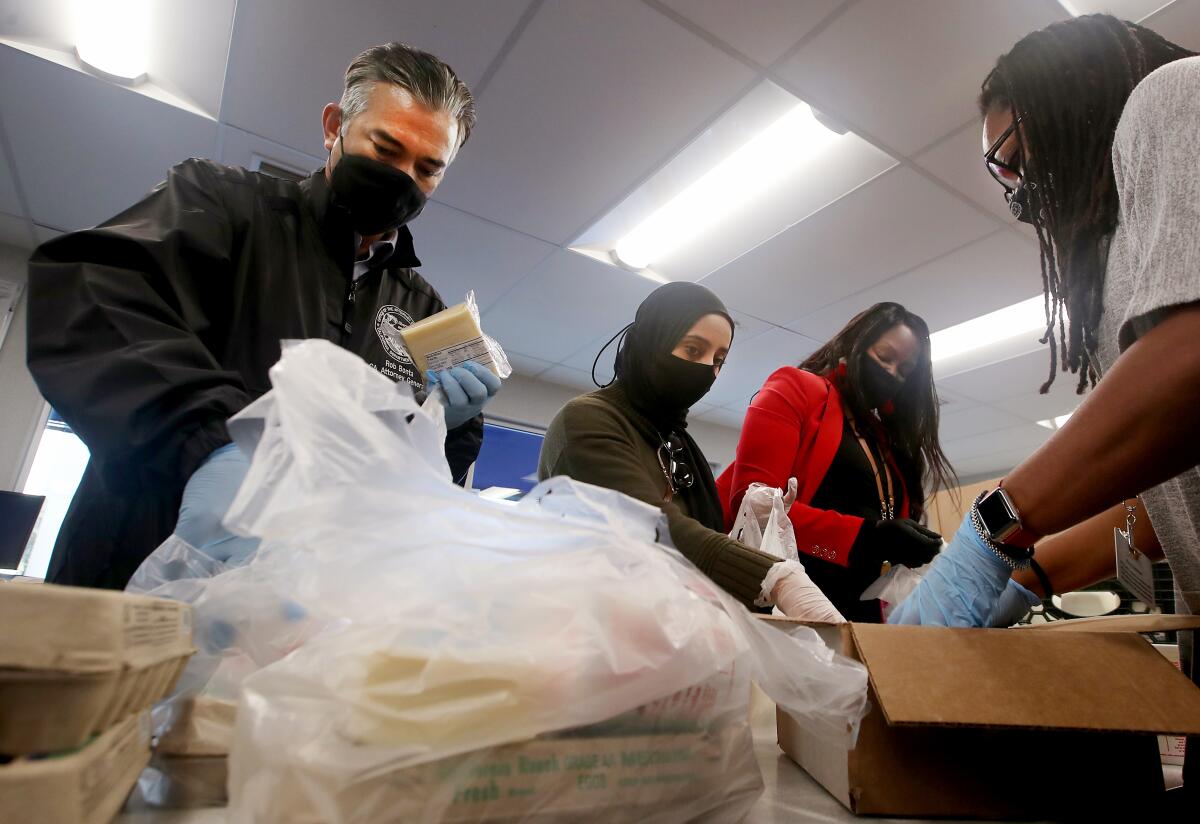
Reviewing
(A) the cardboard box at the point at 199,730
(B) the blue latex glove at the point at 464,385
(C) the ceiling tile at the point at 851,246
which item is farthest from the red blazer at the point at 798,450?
(C) the ceiling tile at the point at 851,246

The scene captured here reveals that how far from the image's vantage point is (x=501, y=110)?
1936 mm

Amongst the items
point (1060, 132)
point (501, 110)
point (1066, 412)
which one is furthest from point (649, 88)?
point (1066, 412)

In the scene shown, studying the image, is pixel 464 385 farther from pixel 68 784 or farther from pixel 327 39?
pixel 327 39

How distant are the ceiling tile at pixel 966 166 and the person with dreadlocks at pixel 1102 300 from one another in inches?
51.0

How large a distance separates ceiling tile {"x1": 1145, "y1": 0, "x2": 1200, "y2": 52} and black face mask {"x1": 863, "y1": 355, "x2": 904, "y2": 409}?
124cm

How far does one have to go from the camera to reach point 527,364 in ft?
12.9

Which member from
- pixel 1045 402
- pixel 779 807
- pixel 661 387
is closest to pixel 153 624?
pixel 779 807

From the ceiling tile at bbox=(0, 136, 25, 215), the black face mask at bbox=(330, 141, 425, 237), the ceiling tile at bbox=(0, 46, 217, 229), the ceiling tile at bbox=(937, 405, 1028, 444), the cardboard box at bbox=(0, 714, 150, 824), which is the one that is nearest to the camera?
the cardboard box at bbox=(0, 714, 150, 824)

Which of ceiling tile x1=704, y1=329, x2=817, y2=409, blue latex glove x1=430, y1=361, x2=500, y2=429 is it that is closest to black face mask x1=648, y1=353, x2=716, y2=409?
blue latex glove x1=430, y1=361, x2=500, y2=429

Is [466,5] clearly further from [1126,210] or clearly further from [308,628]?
[308,628]

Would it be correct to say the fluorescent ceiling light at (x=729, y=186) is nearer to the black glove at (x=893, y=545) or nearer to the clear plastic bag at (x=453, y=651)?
the black glove at (x=893, y=545)

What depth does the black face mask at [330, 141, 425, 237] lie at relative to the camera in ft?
3.25

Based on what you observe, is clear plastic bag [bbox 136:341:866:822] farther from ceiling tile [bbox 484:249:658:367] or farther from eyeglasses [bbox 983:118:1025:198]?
ceiling tile [bbox 484:249:658:367]

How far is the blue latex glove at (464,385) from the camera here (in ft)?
2.97
